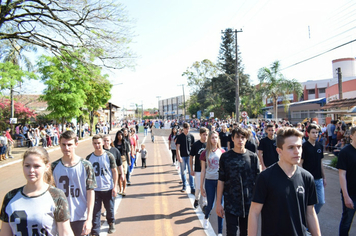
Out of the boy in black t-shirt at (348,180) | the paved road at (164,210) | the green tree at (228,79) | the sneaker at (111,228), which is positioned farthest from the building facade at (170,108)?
the boy in black t-shirt at (348,180)

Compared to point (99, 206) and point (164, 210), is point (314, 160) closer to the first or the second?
point (164, 210)

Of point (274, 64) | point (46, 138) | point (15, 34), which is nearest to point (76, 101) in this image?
point (46, 138)

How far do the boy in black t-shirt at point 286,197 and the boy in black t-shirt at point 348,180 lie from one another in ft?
6.06

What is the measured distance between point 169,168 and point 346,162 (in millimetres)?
8831

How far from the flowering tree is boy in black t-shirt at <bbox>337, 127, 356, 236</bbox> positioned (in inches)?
1134

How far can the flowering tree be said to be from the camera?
87.5ft

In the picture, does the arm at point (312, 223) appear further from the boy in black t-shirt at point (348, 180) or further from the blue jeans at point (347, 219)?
the blue jeans at point (347, 219)

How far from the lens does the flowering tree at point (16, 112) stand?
26.7m

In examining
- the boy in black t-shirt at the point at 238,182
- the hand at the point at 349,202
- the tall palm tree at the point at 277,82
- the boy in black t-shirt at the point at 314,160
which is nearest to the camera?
the boy in black t-shirt at the point at 238,182

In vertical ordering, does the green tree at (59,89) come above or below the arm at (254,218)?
above

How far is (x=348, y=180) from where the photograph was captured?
418 centimetres

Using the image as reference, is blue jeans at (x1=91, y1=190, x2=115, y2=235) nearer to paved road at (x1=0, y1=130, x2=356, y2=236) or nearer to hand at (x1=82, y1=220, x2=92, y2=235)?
paved road at (x1=0, y1=130, x2=356, y2=236)

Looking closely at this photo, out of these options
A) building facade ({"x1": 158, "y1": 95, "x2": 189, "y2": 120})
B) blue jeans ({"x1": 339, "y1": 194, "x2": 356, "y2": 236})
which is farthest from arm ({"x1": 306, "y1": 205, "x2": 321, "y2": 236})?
building facade ({"x1": 158, "y1": 95, "x2": 189, "y2": 120})

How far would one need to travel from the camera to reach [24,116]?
29.3m
